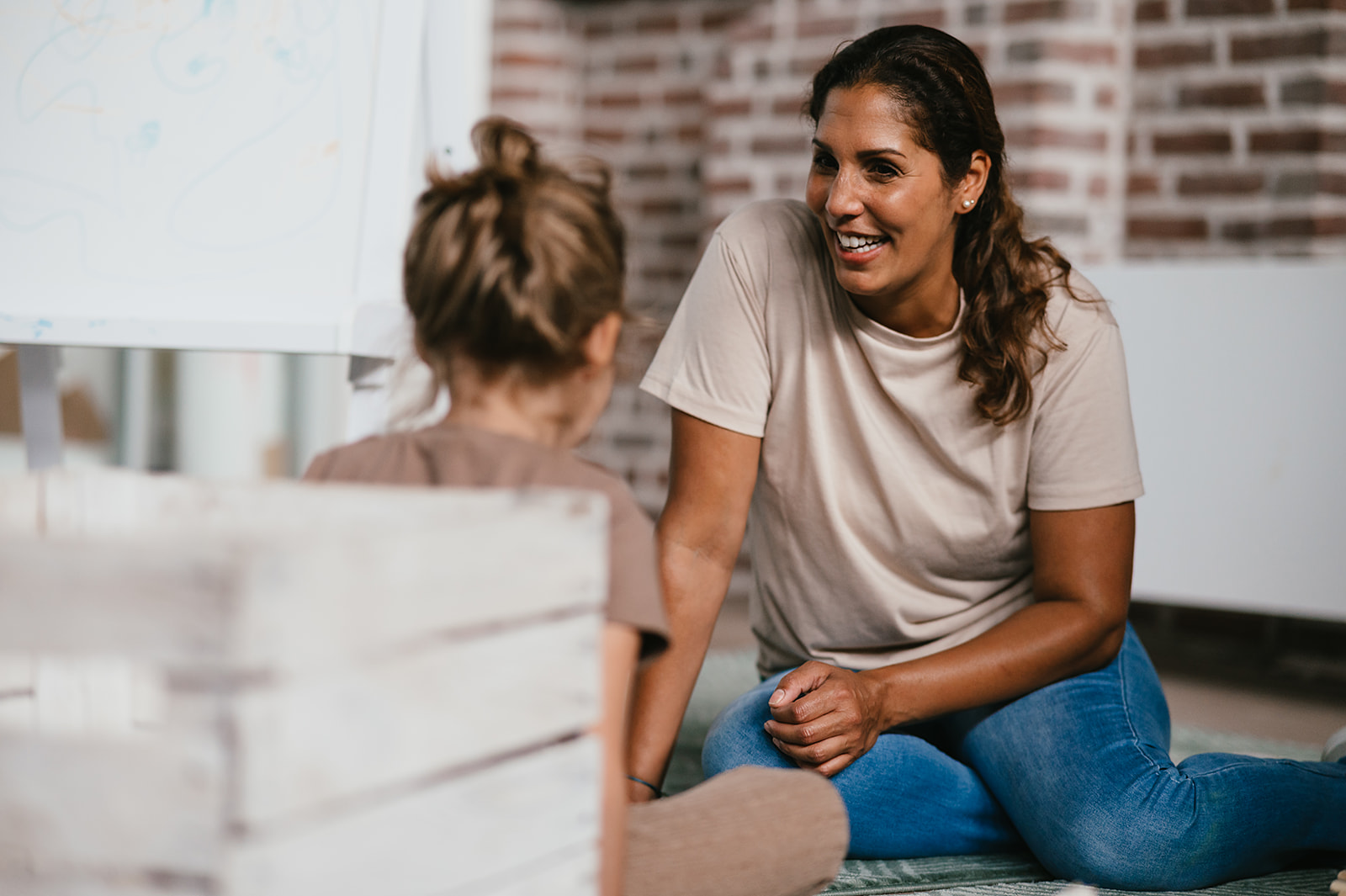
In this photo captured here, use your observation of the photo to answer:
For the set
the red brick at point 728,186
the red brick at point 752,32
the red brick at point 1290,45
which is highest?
the red brick at point 752,32

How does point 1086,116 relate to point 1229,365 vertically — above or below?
above

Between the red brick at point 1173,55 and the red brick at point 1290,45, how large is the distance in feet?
0.16

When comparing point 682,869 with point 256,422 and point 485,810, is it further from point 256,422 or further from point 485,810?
point 256,422

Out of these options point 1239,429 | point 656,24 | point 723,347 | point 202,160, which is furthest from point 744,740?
point 656,24

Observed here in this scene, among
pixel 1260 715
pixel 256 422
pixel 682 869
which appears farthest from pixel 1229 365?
pixel 256 422

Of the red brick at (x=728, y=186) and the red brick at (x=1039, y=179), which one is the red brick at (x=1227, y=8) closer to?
the red brick at (x=1039, y=179)

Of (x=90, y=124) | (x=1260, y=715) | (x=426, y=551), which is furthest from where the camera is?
(x=1260, y=715)

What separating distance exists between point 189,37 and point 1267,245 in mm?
1989

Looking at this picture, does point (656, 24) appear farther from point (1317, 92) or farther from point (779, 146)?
point (1317, 92)

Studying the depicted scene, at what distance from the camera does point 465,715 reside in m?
0.69

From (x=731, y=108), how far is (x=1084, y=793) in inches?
80.6

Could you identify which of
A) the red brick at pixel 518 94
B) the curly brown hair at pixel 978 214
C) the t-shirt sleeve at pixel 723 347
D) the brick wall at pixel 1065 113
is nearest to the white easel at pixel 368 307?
the t-shirt sleeve at pixel 723 347

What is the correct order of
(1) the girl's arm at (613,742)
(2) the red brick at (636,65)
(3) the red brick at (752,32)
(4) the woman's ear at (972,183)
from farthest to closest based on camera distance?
(2) the red brick at (636,65) < (3) the red brick at (752,32) < (4) the woman's ear at (972,183) < (1) the girl's arm at (613,742)

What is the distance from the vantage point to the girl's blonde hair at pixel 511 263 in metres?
0.84
